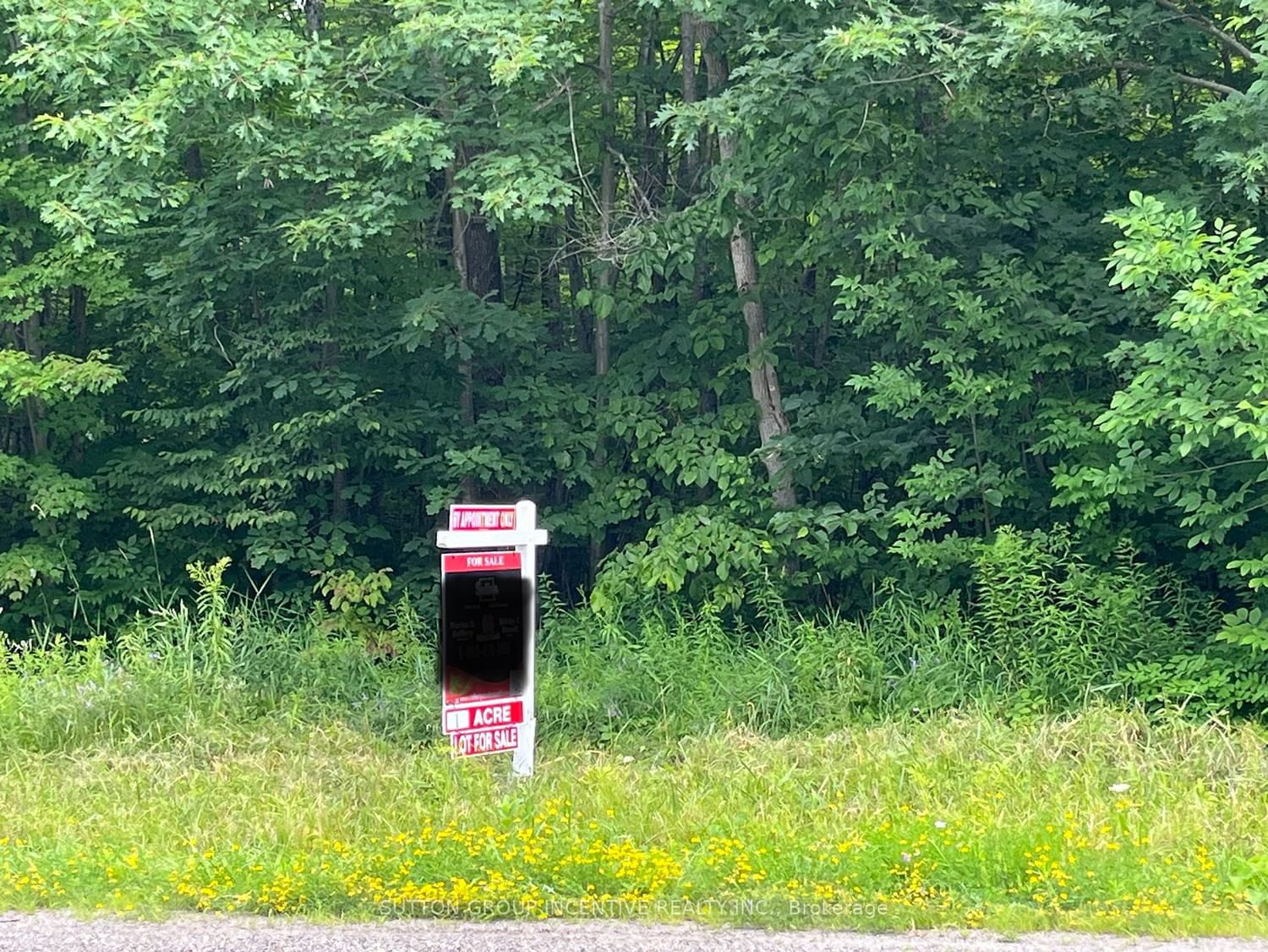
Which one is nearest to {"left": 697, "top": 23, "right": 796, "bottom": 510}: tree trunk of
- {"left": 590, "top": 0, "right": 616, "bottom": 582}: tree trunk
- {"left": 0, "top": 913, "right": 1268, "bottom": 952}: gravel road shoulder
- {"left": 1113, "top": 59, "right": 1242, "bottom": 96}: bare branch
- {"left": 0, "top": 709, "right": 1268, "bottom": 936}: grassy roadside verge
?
{"left": 590, "top": 0, "right": 616, "bottom": 582}: tree trunk

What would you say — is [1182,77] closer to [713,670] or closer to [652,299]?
[652,299]

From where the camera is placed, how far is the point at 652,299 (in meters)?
12.0

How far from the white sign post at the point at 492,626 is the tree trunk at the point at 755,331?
177 inches

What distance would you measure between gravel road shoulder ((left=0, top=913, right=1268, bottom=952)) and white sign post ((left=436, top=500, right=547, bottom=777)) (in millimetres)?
1592

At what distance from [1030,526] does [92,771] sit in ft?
23.4

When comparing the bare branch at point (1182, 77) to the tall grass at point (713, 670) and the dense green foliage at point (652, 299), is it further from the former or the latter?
the tall grass at point (713, 670)

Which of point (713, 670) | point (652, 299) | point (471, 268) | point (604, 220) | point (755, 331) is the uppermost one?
point (604, 220)

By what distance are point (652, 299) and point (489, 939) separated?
8.01 metres

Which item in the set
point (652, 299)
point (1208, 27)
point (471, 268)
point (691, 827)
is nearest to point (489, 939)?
point (691, 827)

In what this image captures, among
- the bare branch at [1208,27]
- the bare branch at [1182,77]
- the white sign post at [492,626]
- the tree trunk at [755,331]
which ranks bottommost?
the white sign post at [492,626]

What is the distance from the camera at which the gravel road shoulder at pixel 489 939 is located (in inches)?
183

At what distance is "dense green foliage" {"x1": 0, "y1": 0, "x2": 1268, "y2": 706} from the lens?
29.0 feet

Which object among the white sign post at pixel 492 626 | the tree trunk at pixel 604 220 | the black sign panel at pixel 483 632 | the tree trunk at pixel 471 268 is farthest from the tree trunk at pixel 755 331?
the black sign panel at pixel 483 632

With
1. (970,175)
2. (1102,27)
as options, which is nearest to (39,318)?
(970,175)
